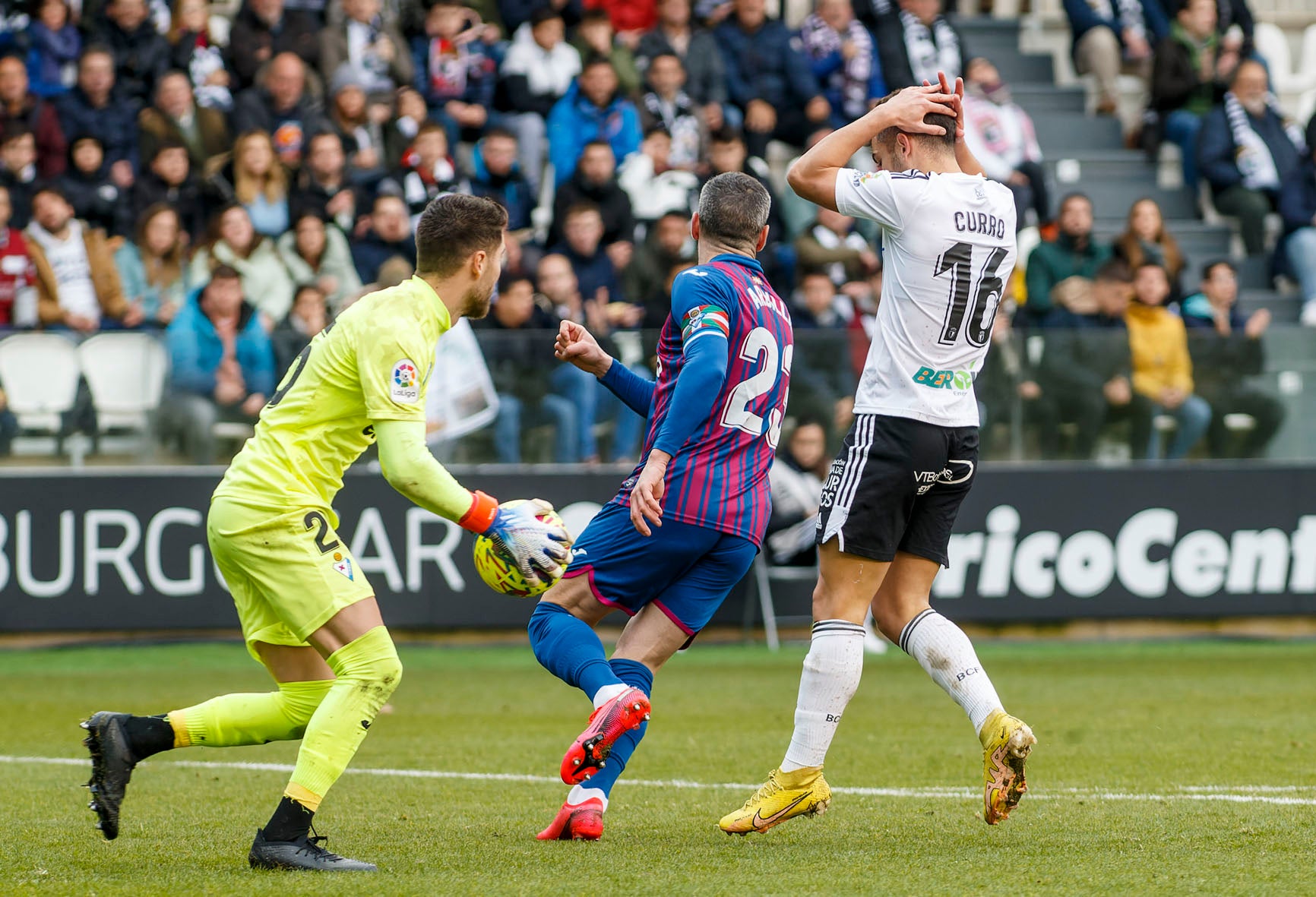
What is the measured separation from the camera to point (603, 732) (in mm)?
5332

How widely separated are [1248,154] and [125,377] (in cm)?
1157

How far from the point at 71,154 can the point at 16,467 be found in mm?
3585

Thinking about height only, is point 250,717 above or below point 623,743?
above

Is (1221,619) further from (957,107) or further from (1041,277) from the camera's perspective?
(957,107)

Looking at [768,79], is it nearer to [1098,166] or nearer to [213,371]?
[1098,166]

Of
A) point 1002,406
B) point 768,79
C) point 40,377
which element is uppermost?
point 768,79

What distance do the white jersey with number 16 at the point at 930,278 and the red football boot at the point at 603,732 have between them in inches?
52.0

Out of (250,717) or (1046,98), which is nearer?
(250,717)

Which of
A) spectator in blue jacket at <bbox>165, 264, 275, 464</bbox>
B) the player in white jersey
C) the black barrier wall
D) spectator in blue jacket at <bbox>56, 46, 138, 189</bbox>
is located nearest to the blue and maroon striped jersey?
the player in white jersey

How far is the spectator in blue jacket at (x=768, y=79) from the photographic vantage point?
16781mm

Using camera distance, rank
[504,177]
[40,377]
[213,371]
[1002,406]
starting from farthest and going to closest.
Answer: [504,177] → [1002,406] → [213,371] → [40,377]

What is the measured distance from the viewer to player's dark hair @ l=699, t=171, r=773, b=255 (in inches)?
241

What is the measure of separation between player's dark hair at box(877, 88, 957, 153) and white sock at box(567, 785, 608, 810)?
2435 mm

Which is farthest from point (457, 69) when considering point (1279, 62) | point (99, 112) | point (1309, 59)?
point (1309, 59)
